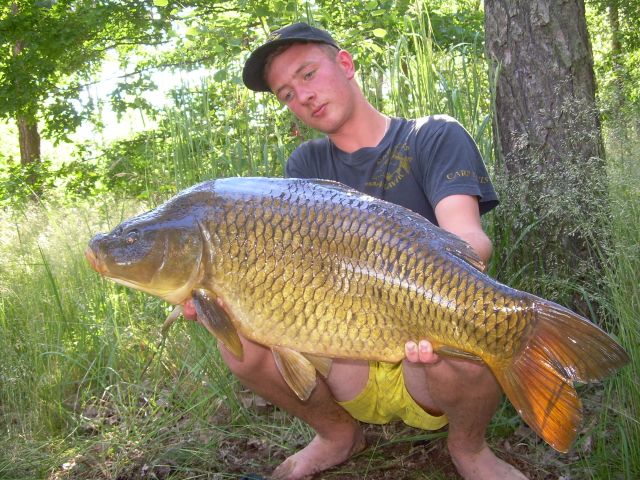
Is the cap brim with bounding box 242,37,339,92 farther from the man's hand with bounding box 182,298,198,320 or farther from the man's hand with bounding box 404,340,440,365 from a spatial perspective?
the man's hand with bounding box 404,340,440,365

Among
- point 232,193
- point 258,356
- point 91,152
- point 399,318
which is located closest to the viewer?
point 399,318

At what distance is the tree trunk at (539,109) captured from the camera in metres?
2.43

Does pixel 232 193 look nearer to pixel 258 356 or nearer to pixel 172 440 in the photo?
pixel 258 356

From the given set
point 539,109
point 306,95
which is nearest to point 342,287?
point 306,95

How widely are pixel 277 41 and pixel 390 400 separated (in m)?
1.20

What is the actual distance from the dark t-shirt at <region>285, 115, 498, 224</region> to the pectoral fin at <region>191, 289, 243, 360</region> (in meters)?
0.72

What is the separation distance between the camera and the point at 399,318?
4.88ft

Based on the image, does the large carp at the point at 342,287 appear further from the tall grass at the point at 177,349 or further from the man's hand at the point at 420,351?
the tall grass at the point at 177,349

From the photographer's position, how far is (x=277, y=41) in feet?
7.23

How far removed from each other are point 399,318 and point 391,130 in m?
0.91

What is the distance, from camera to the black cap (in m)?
2.21

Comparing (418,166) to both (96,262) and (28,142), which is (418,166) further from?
(28,142)

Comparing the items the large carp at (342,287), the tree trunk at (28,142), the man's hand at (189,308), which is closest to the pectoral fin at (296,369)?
the large carp at (342,287)

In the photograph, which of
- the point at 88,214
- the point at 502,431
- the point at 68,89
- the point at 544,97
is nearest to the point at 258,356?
the point at 502,431
